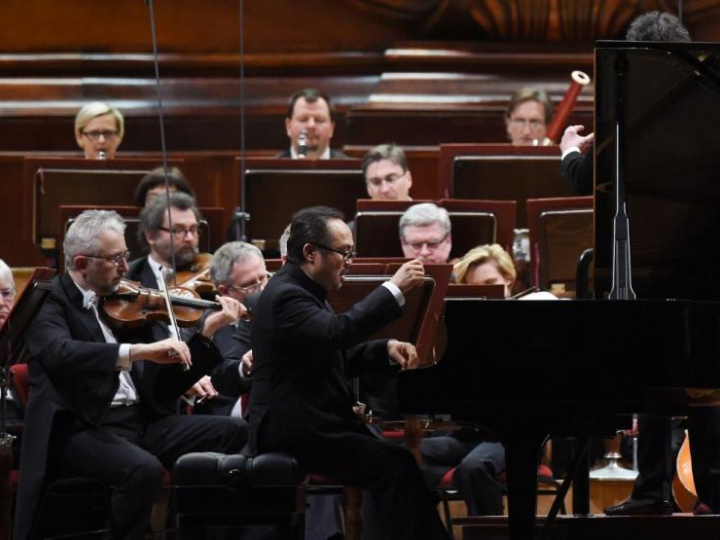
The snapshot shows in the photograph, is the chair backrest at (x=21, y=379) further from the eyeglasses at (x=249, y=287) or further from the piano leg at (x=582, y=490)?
the piano leg at (x=582, y=490)

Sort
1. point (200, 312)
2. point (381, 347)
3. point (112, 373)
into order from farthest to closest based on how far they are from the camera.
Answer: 1. point (200, 312)
2. point (112, 373)
3. point (381, 347)

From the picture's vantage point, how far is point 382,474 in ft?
10.5

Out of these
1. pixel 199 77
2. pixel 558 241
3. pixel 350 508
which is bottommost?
pixel 350 508

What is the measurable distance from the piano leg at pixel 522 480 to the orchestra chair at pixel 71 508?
129cm

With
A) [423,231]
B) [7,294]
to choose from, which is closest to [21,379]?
[7,294]

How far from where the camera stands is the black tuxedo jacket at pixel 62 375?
3555 mm

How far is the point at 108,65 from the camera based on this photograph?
249 inches

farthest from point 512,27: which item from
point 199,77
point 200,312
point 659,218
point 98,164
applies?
point 659,218

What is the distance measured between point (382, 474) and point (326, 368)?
28 cm

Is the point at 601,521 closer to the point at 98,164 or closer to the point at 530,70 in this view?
the point at 98,164

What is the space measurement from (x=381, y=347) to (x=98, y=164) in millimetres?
1987

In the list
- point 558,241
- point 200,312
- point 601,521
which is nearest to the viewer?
point 601,521

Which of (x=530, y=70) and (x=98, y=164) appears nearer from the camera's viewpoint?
(x=98, y=164)

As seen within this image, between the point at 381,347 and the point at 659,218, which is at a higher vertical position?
the point at 659,218
